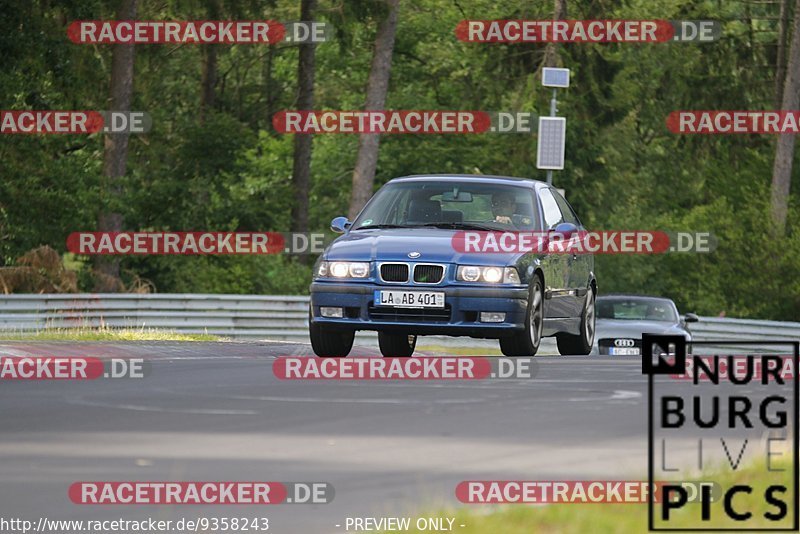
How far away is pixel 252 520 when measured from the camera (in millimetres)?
18594

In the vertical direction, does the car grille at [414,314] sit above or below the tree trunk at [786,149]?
below

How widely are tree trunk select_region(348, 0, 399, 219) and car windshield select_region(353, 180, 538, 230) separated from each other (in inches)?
1009

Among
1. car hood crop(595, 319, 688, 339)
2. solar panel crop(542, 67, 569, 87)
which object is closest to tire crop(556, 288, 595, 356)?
car hood crop(595, 319, 688, 339)

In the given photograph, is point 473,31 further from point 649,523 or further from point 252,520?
point 649,523

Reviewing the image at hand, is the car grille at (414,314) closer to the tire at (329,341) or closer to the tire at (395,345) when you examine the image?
the tire at (329,341)

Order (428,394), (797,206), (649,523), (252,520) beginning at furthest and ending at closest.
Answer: (797,206) < (428,394) < (252,520) < (649,523)

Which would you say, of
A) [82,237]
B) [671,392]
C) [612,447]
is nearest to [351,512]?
[612,447]

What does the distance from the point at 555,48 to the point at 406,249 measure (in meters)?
36.9

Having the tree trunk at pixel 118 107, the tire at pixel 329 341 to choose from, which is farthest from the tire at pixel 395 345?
the tree trunk at pixel 118 107

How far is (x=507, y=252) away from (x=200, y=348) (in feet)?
23.4

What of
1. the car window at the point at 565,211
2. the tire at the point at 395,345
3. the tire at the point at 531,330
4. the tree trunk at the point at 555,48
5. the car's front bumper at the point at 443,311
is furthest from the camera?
the tree trunk at the point at 555,48

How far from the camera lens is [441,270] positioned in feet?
52.2

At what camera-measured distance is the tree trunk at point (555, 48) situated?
51.8m

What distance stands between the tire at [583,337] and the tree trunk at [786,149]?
102 ft
